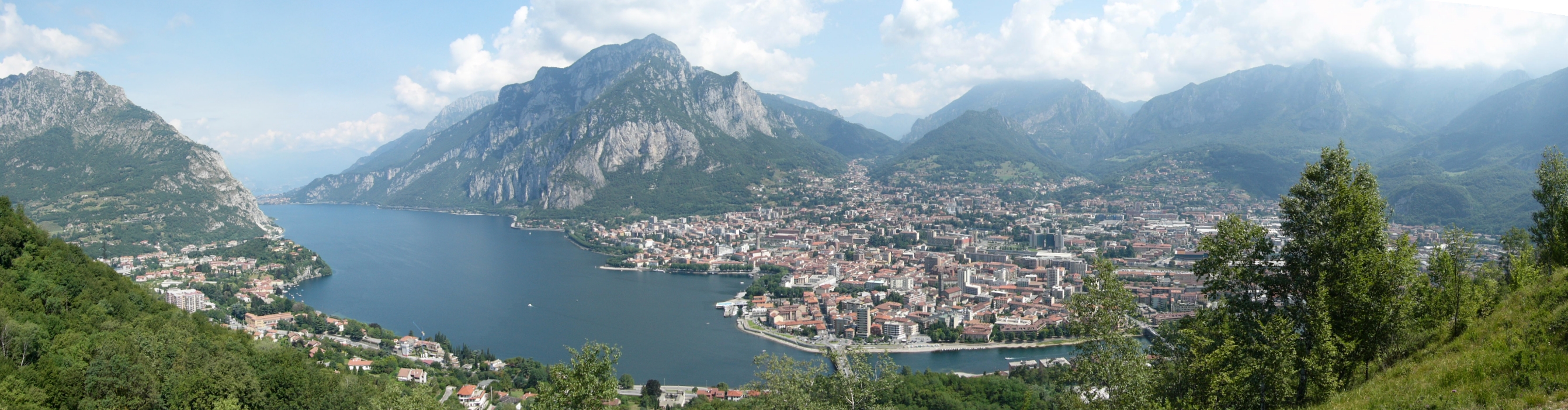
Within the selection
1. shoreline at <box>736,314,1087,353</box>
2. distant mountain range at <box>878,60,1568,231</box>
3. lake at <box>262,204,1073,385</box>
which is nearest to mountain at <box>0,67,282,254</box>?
lake at <box>262,204,1073,385</box>

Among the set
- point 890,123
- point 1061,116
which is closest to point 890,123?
point 890,123

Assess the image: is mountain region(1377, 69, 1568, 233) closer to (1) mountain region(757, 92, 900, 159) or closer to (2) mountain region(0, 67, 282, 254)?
(1) mountain region(757, 92, 900, 159)

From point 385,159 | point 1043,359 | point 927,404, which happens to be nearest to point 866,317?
point 1043,359

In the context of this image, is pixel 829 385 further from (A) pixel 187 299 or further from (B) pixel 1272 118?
(B) pixel 1272 118

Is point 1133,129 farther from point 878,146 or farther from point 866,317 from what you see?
point 866,317

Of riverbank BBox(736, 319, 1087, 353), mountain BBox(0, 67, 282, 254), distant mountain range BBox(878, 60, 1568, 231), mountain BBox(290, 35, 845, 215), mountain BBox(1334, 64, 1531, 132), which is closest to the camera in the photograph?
riverbank BBox(736, 319, 1087, 353)

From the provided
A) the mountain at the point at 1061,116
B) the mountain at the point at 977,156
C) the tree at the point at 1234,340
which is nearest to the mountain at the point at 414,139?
the mountain at the point at 977,156

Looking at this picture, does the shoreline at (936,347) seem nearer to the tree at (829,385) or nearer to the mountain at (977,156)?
the tree at (829,385)
